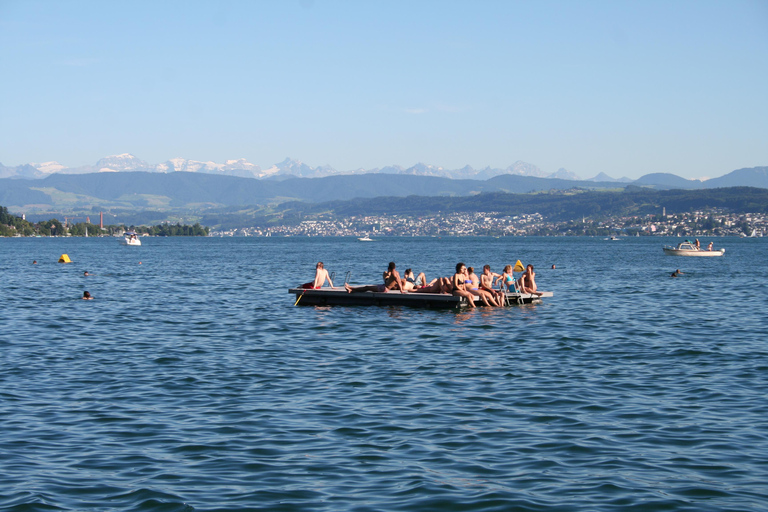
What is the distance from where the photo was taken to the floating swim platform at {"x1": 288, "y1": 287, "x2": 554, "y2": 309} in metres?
31.9

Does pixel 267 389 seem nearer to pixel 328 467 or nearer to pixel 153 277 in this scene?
Result: pixel 328 467

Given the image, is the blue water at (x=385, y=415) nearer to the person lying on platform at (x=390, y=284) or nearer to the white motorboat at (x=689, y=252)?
the person lying on platform at (x=390, y=284)

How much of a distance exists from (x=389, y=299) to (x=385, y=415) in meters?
19.6

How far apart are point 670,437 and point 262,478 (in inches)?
265

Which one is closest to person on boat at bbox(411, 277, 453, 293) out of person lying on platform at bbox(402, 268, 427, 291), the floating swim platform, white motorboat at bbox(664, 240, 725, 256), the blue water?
the floating swim platform

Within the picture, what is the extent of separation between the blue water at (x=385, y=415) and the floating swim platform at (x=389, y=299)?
3373 mm

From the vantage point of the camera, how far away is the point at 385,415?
13484 millimetres

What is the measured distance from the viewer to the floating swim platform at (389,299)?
105 ft

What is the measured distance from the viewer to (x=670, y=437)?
12023 millimetres

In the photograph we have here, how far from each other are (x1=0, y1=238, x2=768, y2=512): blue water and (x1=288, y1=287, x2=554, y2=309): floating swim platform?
11.1 ft

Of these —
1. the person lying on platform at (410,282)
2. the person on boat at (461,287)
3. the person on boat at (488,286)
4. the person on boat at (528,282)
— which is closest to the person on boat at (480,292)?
the person on boat at (488,286)

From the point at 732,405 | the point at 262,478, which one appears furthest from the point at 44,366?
the point at 732,405

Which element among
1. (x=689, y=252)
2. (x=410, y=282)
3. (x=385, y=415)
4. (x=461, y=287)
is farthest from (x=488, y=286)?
(x=689, y=252)

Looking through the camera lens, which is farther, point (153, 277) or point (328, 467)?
point (153, 277)
